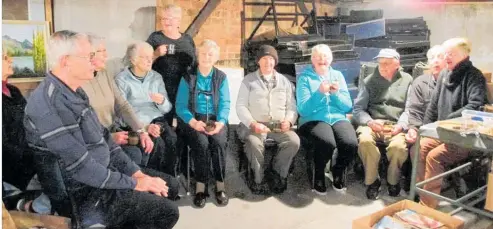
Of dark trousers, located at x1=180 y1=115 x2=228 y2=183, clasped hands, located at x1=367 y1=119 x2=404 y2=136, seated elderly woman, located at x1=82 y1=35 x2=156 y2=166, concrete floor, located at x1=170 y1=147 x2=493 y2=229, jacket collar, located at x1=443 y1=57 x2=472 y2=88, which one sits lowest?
concrete floor, located at x1=170 y1=147 x2=493 y2=229

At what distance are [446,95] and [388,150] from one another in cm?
55

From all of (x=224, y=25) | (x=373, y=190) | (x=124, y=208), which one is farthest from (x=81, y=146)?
(x=224, y=25)

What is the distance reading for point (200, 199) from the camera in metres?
2.95

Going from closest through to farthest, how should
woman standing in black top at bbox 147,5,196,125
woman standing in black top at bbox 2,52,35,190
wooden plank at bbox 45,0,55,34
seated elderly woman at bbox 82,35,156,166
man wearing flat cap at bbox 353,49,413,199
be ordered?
woman standing in black top at bbox 2,52,35,190 < seated elderly woman at bbox 82,35,156,166 < wooden plank at bbox 45,0,55,34 < man wearing flat cap at bbox 353,49,413,199 < woman standing in black top at bbox 147,5,196,125

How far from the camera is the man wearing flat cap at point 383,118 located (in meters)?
3.12

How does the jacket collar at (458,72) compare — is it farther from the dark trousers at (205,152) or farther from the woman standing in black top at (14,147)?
the woman standing in black top at (14,147)

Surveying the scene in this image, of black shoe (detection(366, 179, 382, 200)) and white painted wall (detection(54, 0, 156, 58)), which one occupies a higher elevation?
white painted wall (detection(54, 0, 156, 58))

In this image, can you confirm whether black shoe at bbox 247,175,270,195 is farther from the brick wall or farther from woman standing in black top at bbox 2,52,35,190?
the brick wall

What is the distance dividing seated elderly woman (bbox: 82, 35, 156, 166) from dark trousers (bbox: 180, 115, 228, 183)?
301mm

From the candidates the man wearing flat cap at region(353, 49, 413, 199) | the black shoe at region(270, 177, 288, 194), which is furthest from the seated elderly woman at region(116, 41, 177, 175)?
the man wearing flat cap at region(353, 49, 413, 199)

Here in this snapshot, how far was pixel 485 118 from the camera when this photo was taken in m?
2.54

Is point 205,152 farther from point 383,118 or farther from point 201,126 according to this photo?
point 383,118

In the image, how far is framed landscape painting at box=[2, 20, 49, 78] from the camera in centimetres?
255

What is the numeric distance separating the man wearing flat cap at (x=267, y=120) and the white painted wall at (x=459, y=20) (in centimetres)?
232
